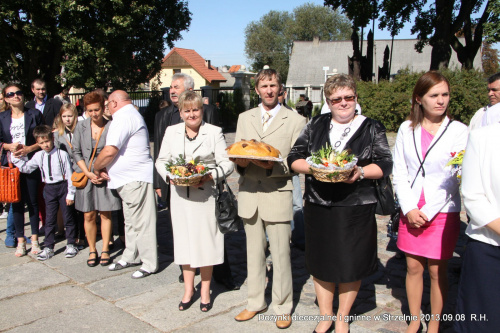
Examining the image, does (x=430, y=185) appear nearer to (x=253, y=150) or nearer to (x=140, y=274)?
(x=253, y=150)

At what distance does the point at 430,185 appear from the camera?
360 cm

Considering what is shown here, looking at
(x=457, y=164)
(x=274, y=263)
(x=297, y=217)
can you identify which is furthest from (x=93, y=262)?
(x=457, y=164)

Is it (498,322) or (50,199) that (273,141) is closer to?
(498,322)

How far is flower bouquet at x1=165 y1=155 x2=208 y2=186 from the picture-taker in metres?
4.18

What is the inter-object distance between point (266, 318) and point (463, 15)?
23420 millimetres

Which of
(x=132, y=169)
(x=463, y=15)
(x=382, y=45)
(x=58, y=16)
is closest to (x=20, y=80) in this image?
(x=58, y=16)

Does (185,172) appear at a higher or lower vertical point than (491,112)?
lower

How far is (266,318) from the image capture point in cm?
427

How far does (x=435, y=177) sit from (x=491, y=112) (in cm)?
171

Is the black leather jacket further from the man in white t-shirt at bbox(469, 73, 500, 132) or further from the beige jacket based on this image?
the man in white t-shirt at bbox(469, 73, 500, 132)

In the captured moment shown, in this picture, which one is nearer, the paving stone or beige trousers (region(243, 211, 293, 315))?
beige trousers (region(243, 211, 293, 315))

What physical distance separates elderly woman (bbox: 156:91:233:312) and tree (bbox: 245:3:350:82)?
87705 mm

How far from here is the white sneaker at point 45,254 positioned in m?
6.05

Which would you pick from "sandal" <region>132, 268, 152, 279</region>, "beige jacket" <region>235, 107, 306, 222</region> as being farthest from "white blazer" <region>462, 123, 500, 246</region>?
"sandal" <region>132, 268, 152, 279</region>
